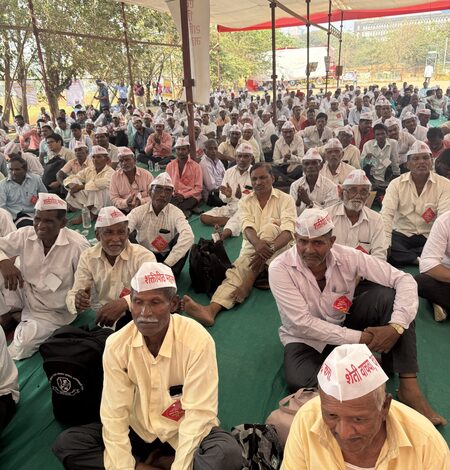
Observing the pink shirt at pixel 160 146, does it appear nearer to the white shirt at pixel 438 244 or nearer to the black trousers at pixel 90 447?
the white shirt at pixel 438 244

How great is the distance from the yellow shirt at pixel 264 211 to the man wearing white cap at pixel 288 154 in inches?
140

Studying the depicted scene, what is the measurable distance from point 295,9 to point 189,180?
37.7 feet

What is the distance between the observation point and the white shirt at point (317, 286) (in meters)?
2.73

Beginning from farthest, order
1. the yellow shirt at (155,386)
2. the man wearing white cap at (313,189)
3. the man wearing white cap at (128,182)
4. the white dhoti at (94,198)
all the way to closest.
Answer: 1. the white dhoti at (94,198)
2. the man wearing white cap at (128,182)
3. the man wearing white cap at (313,189)
4. the yellow shirt at (155,386)

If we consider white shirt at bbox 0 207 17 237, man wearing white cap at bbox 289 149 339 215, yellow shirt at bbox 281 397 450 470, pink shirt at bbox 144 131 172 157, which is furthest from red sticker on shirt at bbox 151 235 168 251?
pink shirt at bbox 144 131 172 157

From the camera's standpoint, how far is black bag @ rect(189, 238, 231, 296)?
424 cm

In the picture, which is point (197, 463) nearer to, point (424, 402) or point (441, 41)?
point (424, 402)

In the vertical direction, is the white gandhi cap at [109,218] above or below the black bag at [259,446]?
above

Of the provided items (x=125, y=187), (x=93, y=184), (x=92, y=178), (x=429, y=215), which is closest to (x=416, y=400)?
(x=429, y=215)

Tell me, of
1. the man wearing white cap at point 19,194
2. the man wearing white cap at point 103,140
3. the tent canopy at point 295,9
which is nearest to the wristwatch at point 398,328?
the man wearing white cap at point 19,194

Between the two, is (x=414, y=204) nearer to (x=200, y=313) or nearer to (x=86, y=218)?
(x=200, y=313)

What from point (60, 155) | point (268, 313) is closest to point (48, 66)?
point (60, 155)

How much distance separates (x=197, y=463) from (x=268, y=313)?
2.08m

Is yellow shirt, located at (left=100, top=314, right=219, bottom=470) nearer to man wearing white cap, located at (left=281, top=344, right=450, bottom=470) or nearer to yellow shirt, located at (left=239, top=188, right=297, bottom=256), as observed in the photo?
man wearing white cap, located at (left=281, top=344, right=450, bottom=470)
